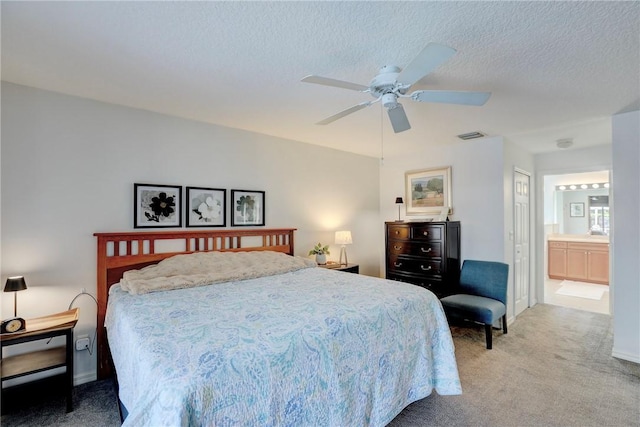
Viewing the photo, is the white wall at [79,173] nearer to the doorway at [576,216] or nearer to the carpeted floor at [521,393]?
the carpeted floor at [521,393]

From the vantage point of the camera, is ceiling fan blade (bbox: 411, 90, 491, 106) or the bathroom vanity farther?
the bathroom vanity

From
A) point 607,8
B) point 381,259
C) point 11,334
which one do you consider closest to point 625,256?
point 607,8

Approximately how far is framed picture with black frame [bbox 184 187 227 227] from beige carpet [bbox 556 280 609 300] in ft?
20.8

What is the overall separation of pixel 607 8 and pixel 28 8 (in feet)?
10.2

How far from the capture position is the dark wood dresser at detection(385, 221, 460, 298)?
4.20 m

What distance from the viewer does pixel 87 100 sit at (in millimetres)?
2812

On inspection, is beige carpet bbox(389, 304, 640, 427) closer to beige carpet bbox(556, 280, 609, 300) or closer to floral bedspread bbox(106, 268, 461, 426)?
floral bedspread bbox(106, 268, 461, 426)

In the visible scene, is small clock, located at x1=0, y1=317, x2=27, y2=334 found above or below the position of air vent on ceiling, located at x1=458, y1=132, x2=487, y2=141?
below

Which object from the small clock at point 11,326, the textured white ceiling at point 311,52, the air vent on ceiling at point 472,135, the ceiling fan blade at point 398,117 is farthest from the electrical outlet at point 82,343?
the air vent on ceiling at point 472,135

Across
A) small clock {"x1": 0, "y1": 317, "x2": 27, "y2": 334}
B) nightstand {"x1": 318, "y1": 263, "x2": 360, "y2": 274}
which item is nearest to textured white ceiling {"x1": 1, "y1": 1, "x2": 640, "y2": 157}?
small clock {"x1": 0, "y1": 317, "x2": 27, "y2": 334}

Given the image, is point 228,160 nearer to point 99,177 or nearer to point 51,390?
point 99,177

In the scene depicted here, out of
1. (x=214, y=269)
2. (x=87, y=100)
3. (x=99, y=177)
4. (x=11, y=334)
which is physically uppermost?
(x=87, y=100)

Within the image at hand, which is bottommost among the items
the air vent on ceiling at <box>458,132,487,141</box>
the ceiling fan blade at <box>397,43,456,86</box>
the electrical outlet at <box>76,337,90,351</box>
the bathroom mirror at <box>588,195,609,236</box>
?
the electrical outlet at <box>76,337,90,351</box>

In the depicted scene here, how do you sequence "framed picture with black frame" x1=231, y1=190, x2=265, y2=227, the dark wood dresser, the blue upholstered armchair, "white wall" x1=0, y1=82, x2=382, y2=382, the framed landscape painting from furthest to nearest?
1. the framed landscape painting
2. the dark wood dresser
3. "framed picture with black frame" x1=231, y1=190, x2=265, y2=227
4. the blue upholstered armchair
5. "white wall" x1=0, y1=82, x2=382, y2=382
